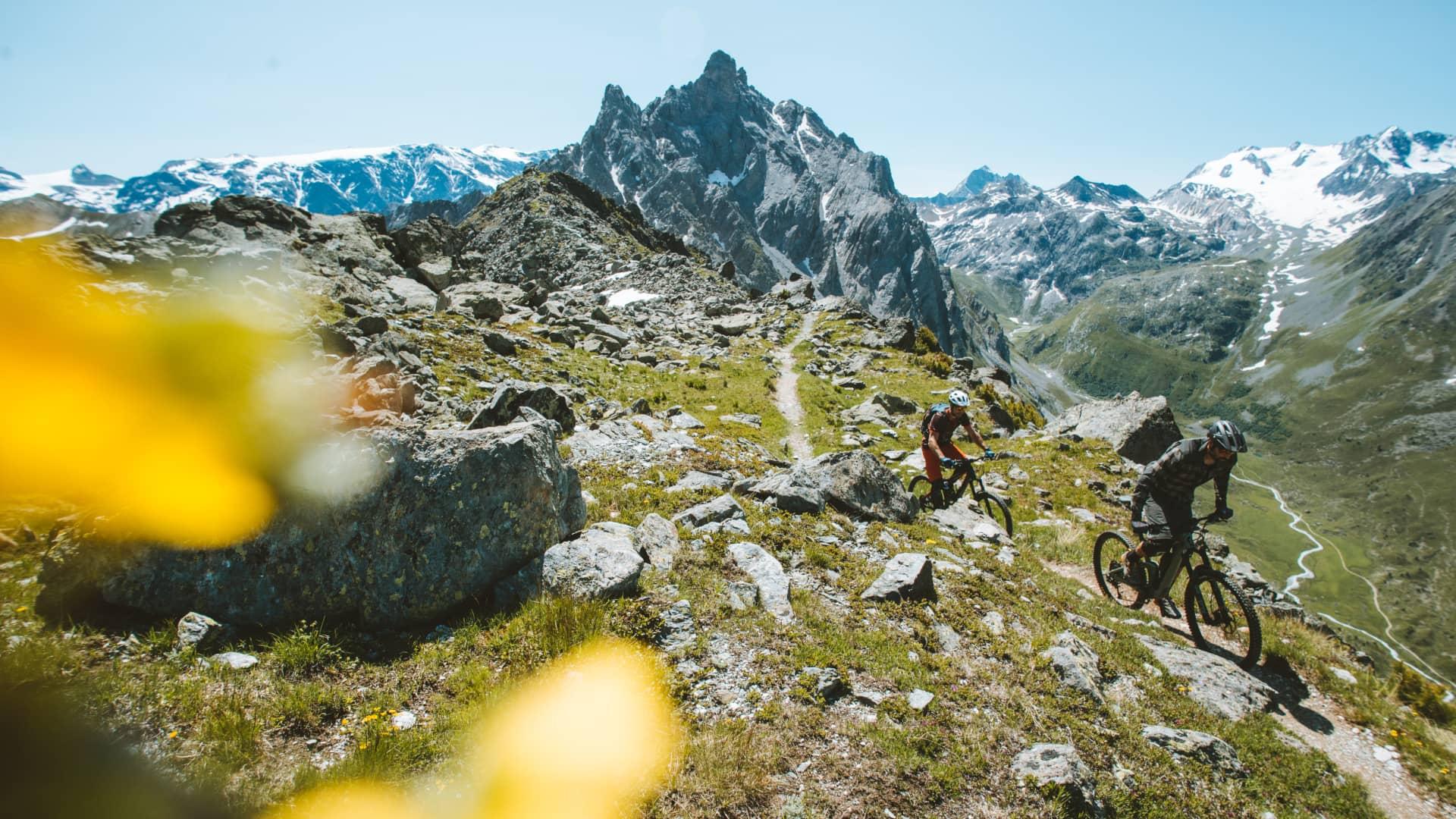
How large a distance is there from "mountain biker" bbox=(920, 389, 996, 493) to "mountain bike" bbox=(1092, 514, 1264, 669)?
4.43 m

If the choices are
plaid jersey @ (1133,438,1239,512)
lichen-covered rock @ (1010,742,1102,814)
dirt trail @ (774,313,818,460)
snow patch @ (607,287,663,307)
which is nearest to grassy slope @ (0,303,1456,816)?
lichen-covered rock @ (1010,742,1102,814)

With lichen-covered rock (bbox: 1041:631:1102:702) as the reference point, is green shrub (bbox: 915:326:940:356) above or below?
above

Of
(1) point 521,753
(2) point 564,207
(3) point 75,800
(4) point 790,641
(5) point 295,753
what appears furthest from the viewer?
(2) point 564,207

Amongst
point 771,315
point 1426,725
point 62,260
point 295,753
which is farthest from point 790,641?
point 771,315

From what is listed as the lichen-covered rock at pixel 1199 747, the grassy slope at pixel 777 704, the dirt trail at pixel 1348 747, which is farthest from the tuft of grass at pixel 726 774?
the dirt trail at pixel 1348 747

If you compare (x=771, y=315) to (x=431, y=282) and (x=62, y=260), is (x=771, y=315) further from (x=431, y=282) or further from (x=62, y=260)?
(x=62, y=260)

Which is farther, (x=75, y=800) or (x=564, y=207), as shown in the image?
(x=564, y=207)

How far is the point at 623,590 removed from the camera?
8.23 metres

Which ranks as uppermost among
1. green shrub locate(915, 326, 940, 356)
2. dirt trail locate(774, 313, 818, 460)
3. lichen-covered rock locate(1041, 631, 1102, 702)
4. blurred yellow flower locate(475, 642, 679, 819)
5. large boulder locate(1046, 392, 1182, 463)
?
green shrub locate(915, 326, 940, 356)

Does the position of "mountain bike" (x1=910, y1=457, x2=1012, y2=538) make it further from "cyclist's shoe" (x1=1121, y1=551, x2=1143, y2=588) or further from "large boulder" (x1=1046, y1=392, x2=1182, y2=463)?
"large boulder" (x1=1046, y1=392, x2=1182, y2=463)

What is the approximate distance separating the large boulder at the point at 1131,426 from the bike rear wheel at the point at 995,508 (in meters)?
12.2

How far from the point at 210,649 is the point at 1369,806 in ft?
46.4

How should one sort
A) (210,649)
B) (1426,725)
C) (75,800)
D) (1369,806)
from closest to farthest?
(75,800), (210,649), (1369,806), (1426,725)

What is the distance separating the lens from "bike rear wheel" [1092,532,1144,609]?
40.5ft
